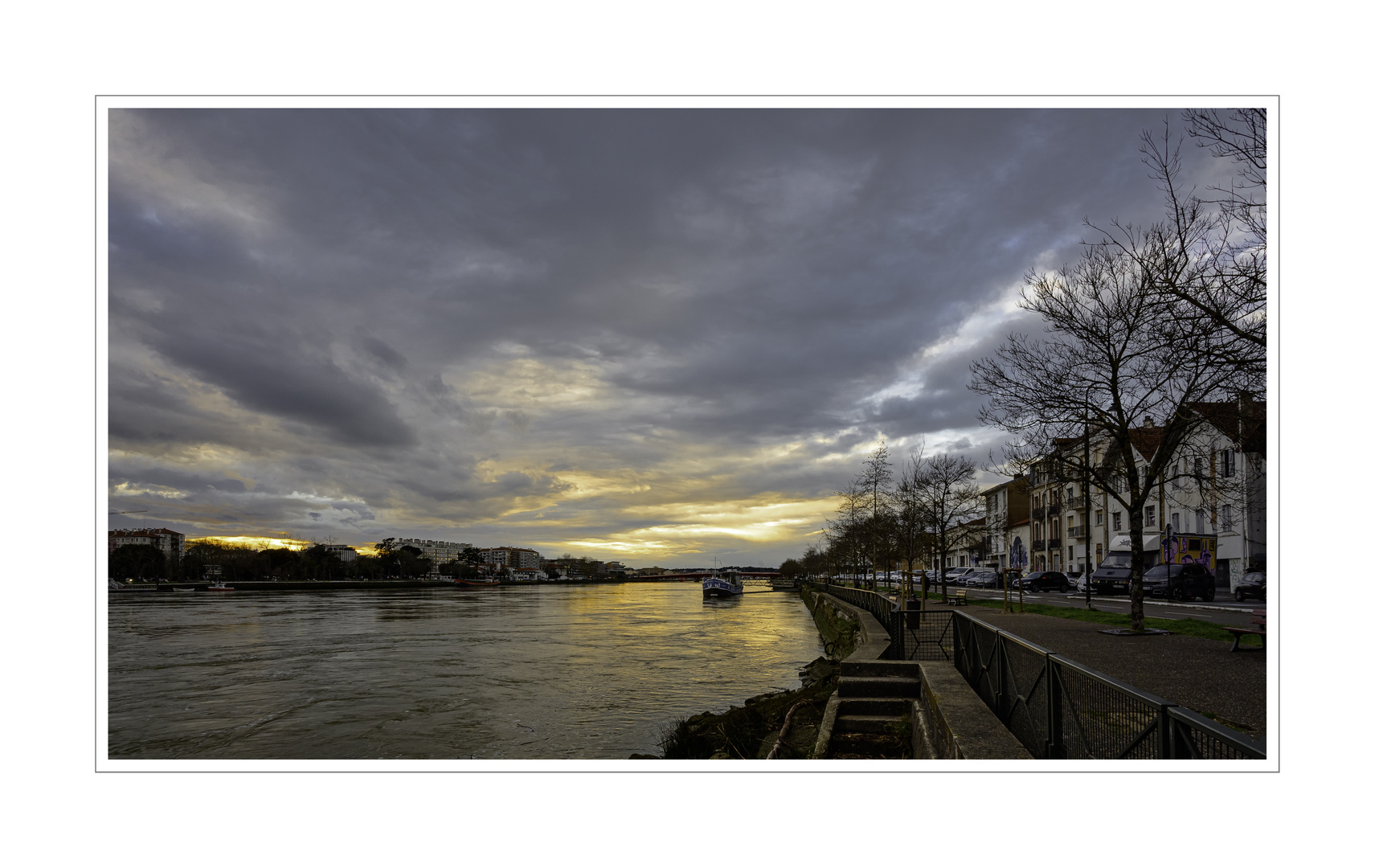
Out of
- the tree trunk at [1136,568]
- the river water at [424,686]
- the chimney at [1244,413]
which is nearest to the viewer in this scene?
the chimney at [1244,413]

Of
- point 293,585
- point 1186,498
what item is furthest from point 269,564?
point 1186,498

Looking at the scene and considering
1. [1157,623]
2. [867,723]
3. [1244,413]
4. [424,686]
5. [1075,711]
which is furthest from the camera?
[424,686]

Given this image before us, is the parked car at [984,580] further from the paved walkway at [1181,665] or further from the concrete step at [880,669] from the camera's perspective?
the concrete step at [880,669]

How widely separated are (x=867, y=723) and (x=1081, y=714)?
605cm

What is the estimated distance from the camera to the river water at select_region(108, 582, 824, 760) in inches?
586

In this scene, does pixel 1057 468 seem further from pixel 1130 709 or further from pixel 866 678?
pixel 1130 709

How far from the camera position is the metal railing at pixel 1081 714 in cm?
361

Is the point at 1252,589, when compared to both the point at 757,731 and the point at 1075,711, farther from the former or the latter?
the point at 1075,711

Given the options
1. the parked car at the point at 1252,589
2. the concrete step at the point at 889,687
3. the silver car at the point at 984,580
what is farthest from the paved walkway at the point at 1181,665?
the silver car at the point at 984,580

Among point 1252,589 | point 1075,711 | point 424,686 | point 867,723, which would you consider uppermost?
point 1075,711

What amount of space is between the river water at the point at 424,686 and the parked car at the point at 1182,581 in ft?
49.0

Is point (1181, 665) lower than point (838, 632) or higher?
higher

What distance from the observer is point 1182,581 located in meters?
31.5
